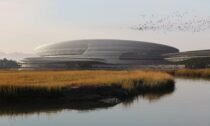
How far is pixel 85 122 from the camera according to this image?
22.1m

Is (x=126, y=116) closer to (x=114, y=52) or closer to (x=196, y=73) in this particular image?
(x=196, y=73)

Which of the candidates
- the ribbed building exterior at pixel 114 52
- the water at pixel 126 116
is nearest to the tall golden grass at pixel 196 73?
the water at pixel 126 116

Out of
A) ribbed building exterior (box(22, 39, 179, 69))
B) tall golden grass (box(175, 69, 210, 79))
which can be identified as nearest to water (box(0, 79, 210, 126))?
tall golden grass (box(175, 69, 210, 79))

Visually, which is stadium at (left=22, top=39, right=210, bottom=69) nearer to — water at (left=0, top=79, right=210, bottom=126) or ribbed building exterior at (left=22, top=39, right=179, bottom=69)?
ribbed building exterior at (left=22, top=39, right=179, bottom=69)

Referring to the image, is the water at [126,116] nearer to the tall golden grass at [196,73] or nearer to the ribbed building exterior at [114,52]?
the tall golden grass at [196,73]

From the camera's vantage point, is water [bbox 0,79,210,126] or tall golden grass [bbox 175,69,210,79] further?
tall golden grass [bbox 175,69,210,79]

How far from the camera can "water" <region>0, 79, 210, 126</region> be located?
21719mm

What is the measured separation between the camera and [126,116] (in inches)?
936

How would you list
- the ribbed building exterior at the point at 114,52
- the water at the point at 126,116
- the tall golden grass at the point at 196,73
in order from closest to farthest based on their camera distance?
1. the water at the point at 126,116
2. the tall golden grass at the point at 196,73
3. the ribbed building exterior at the point at 114,52

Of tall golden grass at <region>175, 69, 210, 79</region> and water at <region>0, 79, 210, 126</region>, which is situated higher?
water at <region>0, 79, 210, 126</region>

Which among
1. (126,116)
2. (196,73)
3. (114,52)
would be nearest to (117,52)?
(114,52)

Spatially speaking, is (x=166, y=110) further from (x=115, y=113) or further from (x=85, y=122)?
(x=85, y=122)

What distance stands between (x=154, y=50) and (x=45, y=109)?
339 feet

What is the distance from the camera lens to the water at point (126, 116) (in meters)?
21.7
